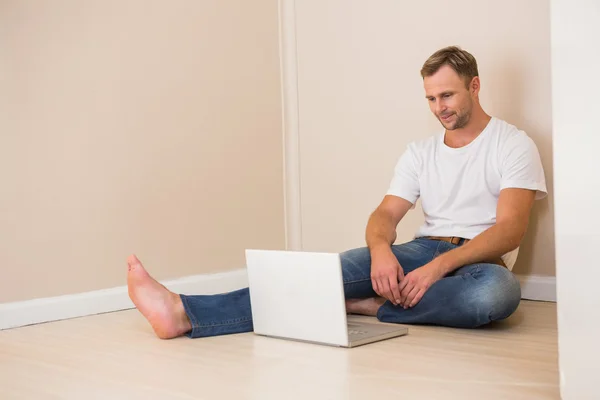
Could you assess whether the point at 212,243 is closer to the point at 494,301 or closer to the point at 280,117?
the point at 280,117

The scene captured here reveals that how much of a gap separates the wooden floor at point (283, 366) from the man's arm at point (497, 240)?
0.22 meters

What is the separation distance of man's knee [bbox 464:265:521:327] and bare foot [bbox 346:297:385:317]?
39 centimetres

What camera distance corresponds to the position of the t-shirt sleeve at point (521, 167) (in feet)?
8.29

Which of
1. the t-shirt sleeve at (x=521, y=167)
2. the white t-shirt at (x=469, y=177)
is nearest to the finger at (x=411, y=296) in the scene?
the white t-shirt at (x=469, y=177)

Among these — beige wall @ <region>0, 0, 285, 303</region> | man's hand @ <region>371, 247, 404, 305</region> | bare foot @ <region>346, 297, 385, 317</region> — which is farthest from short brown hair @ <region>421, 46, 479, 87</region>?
beige wall @ <region>0, 0, 285, 303</region>

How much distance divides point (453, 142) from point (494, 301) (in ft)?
2.20

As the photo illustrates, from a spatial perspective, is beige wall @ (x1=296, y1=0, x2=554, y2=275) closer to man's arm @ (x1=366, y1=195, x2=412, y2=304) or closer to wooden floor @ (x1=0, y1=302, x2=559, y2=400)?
man's arm @ (x1=366, y1=195, x2=412, y2=304)

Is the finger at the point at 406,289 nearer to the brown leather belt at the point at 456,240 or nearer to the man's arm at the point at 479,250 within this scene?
the man's arm at the point at 479,250

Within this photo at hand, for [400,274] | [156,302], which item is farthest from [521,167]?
[156,302]

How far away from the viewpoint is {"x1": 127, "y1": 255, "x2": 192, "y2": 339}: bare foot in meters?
2.30

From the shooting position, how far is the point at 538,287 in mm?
2961

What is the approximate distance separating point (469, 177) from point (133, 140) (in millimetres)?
1328

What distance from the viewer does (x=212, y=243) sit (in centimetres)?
344

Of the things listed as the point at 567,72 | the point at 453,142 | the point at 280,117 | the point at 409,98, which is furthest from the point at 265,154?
the point at 567,72
